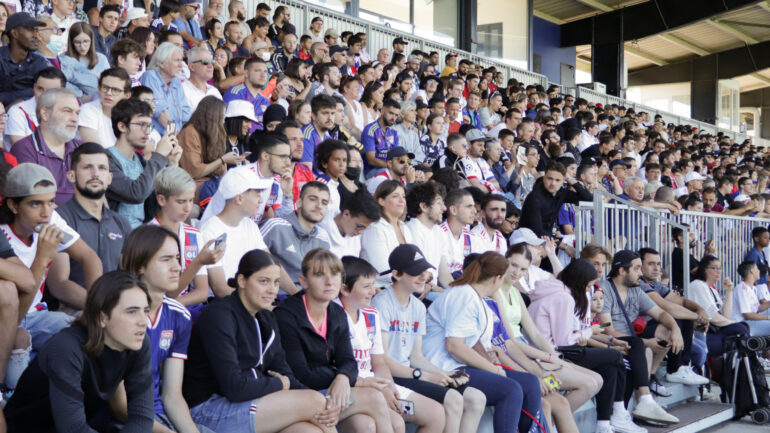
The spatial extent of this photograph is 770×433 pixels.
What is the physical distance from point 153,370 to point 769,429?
254 inches

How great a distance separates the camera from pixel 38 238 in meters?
3.79

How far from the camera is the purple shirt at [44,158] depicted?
500cm

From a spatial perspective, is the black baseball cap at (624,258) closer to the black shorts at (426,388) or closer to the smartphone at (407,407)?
the black shorts at (426,388)

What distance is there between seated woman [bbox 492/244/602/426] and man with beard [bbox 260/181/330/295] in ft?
5.31

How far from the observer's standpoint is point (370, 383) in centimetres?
463

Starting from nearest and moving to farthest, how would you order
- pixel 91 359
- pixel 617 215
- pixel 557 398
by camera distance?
pixel 91 359 < pixel 557 398 < pixel 617 215

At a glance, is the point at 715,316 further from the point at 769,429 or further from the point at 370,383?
the point at 370,383

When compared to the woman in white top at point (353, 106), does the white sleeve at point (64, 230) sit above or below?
below

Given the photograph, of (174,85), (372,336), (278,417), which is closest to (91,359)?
(278,417)

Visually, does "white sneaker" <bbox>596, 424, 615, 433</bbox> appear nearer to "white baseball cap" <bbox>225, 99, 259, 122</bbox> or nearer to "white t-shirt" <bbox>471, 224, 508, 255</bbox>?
"white t-shirt" <bbox>471, 224, 508, 255</bbox>

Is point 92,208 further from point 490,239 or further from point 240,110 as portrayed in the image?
point 490,239

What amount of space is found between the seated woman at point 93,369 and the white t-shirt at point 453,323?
269cm

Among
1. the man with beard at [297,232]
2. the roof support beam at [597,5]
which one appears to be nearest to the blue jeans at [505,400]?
the man with beard at [297,232]

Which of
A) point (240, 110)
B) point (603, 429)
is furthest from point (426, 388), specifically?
point (240, 110)
